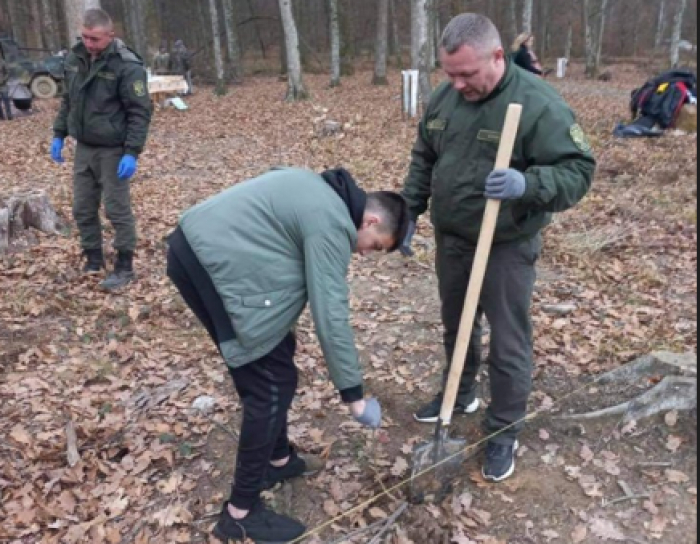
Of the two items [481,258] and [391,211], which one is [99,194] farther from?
[481,258]

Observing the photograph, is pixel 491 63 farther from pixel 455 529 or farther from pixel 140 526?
pixel 140 526

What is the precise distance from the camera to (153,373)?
4.36 meters

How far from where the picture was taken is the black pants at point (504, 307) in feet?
9.52

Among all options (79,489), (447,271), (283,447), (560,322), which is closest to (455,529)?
(283,447)

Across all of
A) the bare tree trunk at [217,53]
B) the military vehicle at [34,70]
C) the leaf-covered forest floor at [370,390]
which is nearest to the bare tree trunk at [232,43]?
Answer: the bare tree trunk at [217,53]

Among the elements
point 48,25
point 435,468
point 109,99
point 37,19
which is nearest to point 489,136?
point 435,468

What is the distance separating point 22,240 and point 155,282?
1.71 metres

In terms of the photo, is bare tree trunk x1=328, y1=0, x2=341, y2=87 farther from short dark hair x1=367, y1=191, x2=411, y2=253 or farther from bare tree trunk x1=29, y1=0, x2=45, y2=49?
short dark hair x1=367, y1=191, x2=411, y2=253

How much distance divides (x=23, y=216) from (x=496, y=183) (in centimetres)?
564

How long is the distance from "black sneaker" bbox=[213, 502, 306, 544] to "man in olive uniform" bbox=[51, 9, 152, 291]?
3220 mm

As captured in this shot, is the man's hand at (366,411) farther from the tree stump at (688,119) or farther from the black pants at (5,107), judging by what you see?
the black pants at (5,107)

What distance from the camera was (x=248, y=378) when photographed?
2592 mm

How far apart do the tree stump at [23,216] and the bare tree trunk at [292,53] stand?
34.3ft

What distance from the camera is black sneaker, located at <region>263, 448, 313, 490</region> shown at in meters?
3.24
